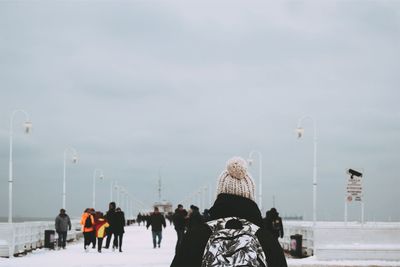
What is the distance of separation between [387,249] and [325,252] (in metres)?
1.95

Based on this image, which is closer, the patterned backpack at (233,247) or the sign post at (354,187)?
the patterned backpack at (233,247)

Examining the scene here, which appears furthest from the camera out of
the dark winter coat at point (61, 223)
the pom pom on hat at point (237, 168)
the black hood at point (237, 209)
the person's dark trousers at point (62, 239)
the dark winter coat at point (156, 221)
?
the person's dark trousers at point (62, 239)

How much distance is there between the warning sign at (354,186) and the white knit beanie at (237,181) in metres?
24.8

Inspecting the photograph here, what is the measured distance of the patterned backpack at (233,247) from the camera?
3.77 meters

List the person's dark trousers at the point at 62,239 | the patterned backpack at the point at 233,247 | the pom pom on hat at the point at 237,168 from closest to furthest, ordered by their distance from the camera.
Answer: the patterned backpack at the point at 233,247 < the pom pom on hat at the point at 237,168 < the person's dark trousers at the point at 62,239

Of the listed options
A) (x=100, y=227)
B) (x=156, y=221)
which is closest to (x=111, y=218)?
(x=100, y=227)

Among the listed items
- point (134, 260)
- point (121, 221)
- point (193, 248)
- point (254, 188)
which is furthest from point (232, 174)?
point (121, 221)

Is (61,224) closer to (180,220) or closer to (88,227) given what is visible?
(88,227)

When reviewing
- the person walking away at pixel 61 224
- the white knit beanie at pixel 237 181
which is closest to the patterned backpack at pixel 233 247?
the white knit beanie at pixel 237 181

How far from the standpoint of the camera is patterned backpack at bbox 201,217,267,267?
148 inches

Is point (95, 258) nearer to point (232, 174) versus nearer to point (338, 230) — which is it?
point (338, 230)

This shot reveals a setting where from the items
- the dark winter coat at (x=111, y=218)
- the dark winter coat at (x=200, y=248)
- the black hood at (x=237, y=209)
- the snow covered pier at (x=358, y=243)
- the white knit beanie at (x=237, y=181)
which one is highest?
the white knit beanie at (x=237, y=181)

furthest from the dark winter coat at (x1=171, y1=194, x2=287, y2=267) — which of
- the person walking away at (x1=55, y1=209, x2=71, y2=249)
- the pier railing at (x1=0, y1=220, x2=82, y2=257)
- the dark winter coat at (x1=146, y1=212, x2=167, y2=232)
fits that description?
the person walking away at (x1=55, y1=209, x2=71, y2=249)

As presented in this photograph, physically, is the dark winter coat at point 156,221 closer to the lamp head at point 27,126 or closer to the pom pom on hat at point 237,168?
the lamp head at point 27,126
